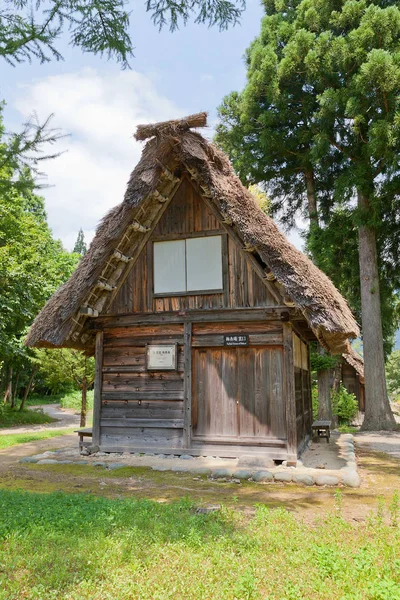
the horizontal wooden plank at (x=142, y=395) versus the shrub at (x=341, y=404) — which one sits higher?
the horizontal wooden plank at (x=142, y=395)

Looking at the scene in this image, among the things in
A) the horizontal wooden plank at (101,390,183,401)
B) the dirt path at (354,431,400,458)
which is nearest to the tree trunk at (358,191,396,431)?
the dirt path at (354,431,400,458)

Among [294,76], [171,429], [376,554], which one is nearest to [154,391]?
[171,429]

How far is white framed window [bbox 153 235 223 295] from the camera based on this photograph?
10.2 metres

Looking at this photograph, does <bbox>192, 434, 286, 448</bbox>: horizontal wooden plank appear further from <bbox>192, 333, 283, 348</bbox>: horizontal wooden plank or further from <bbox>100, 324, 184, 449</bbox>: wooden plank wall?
<bbox>192, 333, 283, 348</bbox>: horizontal wooden plank

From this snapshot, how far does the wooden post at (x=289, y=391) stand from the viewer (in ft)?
29.8

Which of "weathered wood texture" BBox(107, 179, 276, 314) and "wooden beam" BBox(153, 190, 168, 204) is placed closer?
"weathered wood texture" BBox(107, 179, 276, 314)

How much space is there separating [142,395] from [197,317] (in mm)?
2207

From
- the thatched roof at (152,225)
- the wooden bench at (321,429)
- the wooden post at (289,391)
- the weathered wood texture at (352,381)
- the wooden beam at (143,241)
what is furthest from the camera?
the weathered wood texture at (352,381)

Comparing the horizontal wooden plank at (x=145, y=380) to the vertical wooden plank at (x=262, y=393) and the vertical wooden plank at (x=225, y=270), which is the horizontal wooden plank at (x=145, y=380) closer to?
the vertical wooden plank at (x=262, y=393)

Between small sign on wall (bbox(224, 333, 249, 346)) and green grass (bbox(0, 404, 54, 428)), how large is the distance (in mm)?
15139

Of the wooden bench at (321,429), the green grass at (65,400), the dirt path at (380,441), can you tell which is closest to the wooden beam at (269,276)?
the wooden bench at (321,429)

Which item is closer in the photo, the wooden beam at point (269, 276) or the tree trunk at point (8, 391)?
the wooden beam at point (269, 276)

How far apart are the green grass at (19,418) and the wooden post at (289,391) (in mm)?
15977

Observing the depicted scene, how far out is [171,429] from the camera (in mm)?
10148
